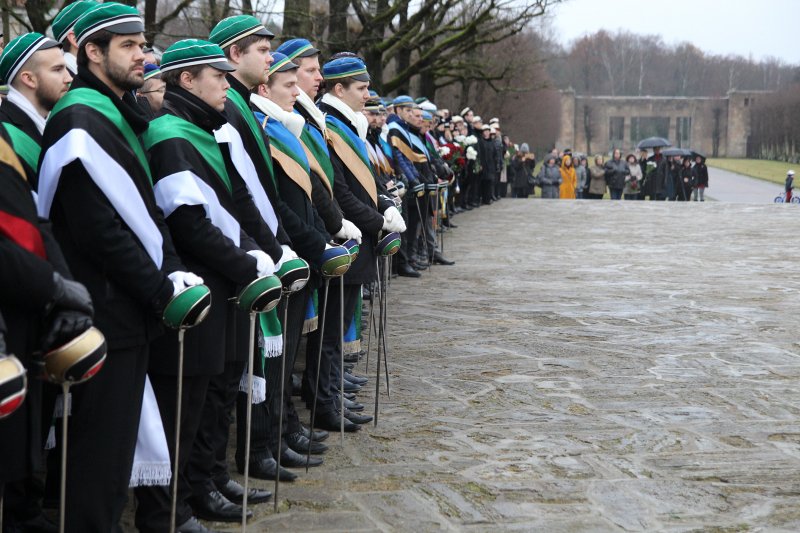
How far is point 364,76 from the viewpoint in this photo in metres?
7.52

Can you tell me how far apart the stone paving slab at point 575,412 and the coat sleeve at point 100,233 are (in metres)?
1.40

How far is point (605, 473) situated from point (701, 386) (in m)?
2.29

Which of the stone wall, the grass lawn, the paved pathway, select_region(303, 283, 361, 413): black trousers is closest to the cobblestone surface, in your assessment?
select_region(303, 283, 361, 413): black trousers

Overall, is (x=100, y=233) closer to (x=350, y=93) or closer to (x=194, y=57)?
(x=194, y=57)

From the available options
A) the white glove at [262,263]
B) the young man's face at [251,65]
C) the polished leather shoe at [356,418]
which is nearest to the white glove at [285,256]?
the white glove at [262,263]

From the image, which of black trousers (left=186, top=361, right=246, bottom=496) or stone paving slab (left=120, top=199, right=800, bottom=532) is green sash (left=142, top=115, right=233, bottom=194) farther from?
stone paving slab (left=120, top=199, right=800, bottom=532)

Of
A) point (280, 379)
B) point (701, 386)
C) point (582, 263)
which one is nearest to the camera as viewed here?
point (280, 379)

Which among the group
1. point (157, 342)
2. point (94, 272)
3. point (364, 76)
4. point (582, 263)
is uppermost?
point (364, 76)

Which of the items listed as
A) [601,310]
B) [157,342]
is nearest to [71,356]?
[157,342]

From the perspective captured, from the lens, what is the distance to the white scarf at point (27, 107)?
4688mm

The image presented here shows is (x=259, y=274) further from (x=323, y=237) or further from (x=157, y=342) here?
(x=323, y=237)

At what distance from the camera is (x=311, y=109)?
21.7 ft

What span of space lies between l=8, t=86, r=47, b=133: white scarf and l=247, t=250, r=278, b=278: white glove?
0.93 metres

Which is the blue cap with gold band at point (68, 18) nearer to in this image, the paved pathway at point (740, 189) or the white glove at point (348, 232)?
the white glove at point (348, 232)
